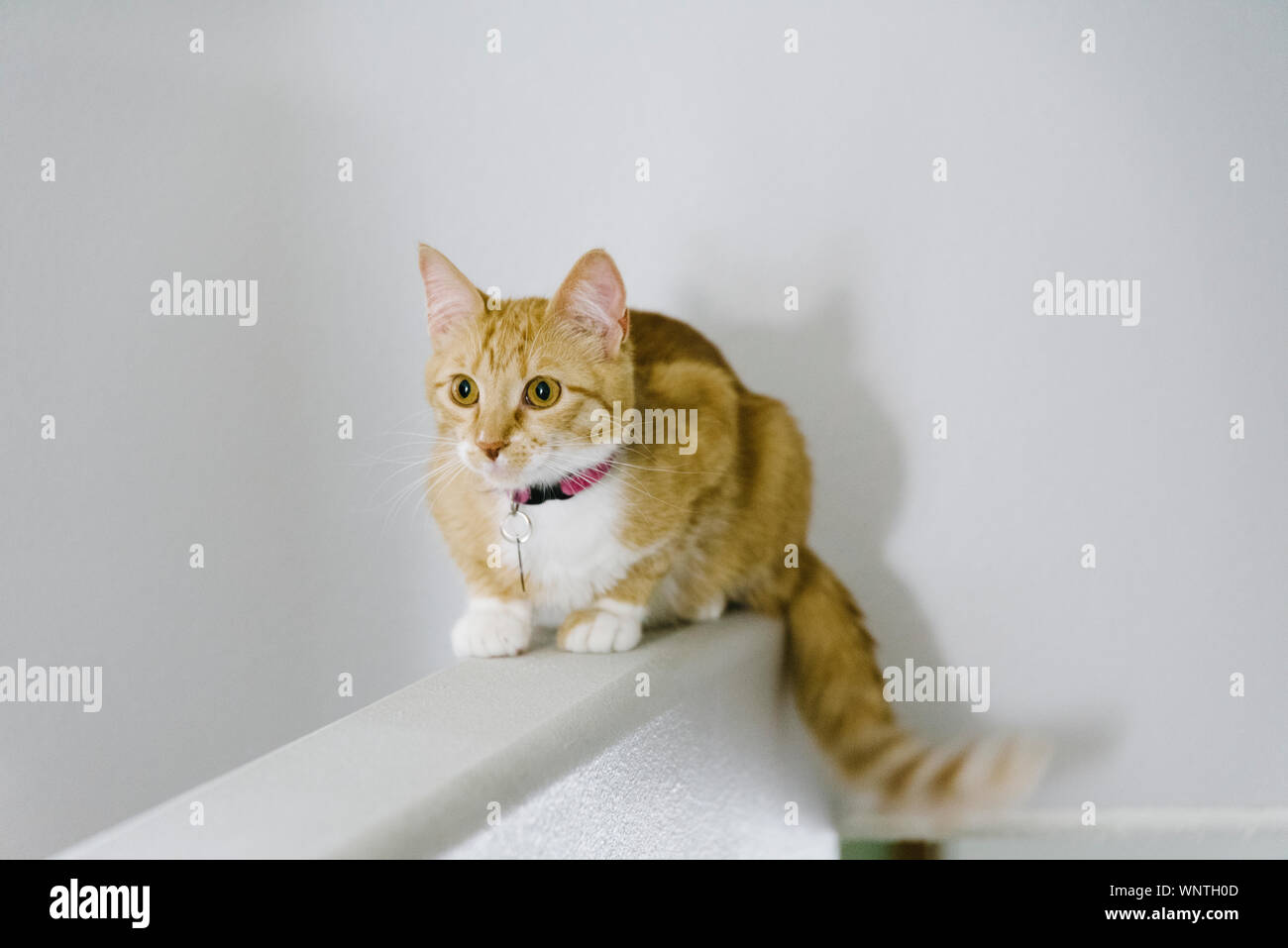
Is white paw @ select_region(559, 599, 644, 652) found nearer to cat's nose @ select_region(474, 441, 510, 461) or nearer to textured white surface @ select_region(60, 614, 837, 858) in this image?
textured white surface @ select_region(60, 614, 837, 858)

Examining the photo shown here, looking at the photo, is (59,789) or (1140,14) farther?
(59,789)

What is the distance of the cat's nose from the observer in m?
1.14

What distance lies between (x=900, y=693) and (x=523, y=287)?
3.30 ft

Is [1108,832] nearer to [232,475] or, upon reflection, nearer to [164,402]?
[232,475]

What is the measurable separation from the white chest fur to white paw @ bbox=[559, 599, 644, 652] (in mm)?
40

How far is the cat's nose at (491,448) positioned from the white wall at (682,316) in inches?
26.8

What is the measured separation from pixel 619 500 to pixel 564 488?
8cm

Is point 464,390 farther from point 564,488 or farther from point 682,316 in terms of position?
point 682,316

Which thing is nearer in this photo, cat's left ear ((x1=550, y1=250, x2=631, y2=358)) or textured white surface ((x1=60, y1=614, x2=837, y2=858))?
textured white surface ((x1=60, y1=614, x2=837, y2=858))

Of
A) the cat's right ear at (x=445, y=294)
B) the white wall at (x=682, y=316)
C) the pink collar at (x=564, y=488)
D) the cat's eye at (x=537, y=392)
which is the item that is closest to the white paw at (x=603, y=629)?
the pink collar at (x=564, y=488)

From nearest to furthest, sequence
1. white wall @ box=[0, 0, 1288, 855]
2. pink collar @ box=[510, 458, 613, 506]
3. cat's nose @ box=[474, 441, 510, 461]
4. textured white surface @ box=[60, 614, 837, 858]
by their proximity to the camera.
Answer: textured white surface @ box=[60, 614, 837, 858] → cat's nose @ box=[474, 441, 510, 461] → pink collar @ box=[510, 458, 613, 506] → white wall @ box=[0, 0, 1288, 855]

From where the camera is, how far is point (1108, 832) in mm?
1650

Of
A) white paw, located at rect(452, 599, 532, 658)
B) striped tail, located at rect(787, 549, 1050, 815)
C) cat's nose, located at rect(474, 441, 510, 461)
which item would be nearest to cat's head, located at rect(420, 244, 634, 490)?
cat's nose, located at rect(474, 441, 510, 461)
